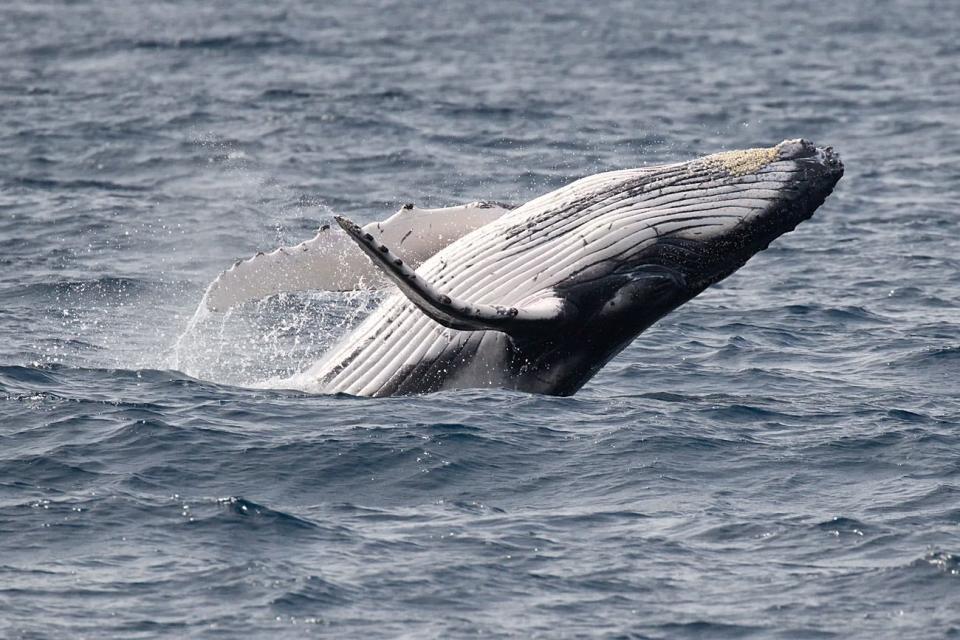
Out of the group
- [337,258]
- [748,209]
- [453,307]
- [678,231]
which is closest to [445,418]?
[337,258]

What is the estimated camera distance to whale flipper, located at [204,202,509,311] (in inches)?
776

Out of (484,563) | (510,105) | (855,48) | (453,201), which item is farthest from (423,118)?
(484,563)

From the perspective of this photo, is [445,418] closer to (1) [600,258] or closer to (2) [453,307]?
(1) [600,258]

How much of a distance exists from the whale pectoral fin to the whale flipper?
2384 mm

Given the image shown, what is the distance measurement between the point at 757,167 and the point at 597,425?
330 cm

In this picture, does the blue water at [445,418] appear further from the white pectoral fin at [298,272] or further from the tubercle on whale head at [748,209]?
the tubercle on whale head at [748,209]

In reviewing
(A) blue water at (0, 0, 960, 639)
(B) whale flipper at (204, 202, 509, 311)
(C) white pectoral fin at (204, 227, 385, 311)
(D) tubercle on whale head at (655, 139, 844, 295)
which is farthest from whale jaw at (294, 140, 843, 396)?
(C) white pectoral fin at (204, 227, 385, 311)

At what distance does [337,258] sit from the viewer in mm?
19906

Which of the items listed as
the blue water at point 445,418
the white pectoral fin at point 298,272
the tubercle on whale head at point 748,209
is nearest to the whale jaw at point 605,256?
the tubercle on whale head at point 748,209

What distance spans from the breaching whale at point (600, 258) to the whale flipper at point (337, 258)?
0.70 meters

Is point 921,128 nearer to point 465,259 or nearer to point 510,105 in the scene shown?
point 510,105

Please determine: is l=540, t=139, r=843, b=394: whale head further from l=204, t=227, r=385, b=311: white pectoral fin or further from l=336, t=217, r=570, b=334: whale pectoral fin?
l=204, t=227, r=385, b=311: white pectoral fin

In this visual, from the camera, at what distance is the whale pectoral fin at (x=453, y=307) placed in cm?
1557

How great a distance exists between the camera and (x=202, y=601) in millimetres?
13867
